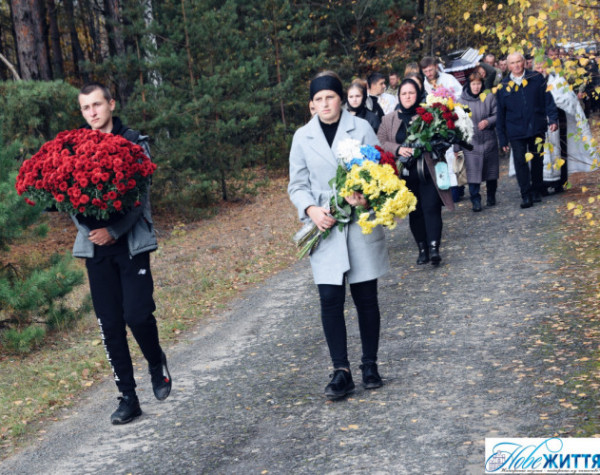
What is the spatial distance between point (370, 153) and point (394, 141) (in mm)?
4554

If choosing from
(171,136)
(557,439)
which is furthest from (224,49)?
(557,439)

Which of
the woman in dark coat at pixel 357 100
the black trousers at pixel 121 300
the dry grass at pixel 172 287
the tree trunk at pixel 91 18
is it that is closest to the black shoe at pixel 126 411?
the black trousers at pixel 121 300

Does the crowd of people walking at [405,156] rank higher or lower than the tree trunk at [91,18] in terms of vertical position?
lower

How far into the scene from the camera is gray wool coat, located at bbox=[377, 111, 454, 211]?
31.6 feet

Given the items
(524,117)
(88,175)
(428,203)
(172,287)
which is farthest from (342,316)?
(524,117)

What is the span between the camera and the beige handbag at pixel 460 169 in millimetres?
13439

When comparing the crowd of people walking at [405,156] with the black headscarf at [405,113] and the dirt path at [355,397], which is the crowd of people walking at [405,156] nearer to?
the black headscarf at [405,113]

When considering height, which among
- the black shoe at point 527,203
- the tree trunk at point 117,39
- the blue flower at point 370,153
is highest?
the tree trunk at point 117,39

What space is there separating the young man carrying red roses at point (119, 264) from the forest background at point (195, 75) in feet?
4.15

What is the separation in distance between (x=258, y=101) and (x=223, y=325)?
1563 centimetres

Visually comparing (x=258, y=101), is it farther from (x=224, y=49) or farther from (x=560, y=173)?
(x=560, y=173)

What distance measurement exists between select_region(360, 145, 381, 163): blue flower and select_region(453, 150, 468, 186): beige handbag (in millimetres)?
8169

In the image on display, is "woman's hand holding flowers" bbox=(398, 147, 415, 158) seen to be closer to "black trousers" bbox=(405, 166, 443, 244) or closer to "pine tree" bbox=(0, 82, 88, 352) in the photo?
"black trousers" bbox=(405, 166, 443, 244)

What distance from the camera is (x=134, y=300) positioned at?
218 inches
